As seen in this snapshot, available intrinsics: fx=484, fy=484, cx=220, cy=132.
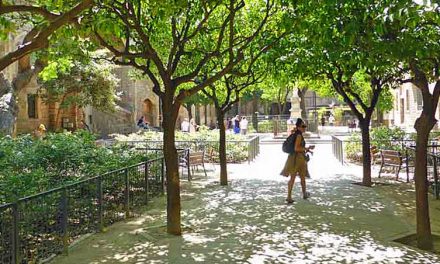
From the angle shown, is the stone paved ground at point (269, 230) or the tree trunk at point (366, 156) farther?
the tree trunk at point (366, 156)

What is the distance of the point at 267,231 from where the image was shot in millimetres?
7539

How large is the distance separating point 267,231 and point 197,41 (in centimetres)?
598

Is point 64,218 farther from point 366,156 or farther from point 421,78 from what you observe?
point 366,156

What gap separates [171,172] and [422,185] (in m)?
3.61

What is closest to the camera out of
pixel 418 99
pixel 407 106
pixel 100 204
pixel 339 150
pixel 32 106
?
pixel 100 204

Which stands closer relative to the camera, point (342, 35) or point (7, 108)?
point (342, 35)

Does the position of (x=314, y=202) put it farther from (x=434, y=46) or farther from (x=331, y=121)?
(x=331, y=121)

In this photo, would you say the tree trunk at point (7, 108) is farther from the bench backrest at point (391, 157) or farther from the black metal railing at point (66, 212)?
the bench backrest at point (391, 157)

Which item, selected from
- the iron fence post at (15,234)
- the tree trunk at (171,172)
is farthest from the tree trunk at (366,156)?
the iron fence post at (15,234)

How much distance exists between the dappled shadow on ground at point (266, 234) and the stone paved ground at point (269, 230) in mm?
12

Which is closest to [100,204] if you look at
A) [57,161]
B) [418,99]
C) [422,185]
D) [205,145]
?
[57,161]

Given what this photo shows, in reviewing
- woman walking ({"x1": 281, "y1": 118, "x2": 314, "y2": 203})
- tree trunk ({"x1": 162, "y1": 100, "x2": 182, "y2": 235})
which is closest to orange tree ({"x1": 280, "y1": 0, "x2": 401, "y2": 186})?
woman walking ({"x1": 281, "y1": 118, "x2": 314, "y2": 203})

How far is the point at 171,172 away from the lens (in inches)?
293

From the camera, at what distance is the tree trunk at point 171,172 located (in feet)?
24.1
